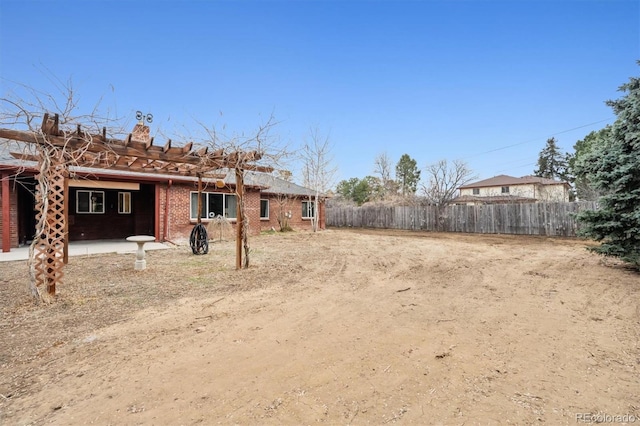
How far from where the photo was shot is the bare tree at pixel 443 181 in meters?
19.0

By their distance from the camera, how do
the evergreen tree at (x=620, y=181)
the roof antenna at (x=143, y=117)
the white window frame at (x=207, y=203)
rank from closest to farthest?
the evergreen tree at (x=620, y=181) → the roof antenna at (x=143, y=117) → the white window frame at (x=207, y=203)

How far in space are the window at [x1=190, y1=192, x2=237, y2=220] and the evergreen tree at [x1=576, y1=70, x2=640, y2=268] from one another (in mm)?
12406

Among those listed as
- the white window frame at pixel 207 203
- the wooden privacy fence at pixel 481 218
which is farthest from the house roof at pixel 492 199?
the white window frame at pixel 207 203

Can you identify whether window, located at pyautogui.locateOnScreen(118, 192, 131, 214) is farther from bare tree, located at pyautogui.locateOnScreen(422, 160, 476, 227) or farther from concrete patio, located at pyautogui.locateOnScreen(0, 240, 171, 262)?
bare tree, located at pyautogui.locateOnScreen(422, 160, 476, 227)

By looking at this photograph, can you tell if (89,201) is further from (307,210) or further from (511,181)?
(511,181)

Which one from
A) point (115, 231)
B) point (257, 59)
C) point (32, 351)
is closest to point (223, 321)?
point (32, 351)

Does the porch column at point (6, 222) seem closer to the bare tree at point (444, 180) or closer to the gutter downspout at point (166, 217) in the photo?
the gutter downspout at point (166, 217)

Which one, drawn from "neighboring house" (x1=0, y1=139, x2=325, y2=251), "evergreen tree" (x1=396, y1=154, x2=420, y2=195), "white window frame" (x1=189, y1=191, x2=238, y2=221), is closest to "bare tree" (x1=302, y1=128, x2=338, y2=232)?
"neighboring house" (x1=0, y1=139, x2=325, y2=251)

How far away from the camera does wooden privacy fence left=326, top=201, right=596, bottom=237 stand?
13.9 m

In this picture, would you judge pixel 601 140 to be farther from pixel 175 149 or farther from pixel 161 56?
pixel 161 56

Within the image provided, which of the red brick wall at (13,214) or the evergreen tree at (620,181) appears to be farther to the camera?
the red brick wall at (13,214)

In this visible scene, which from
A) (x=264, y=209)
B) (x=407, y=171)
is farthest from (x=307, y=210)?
(x=407, y=171)

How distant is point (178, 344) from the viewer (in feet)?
9.58

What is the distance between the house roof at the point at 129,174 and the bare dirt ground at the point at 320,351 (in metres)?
3.25
